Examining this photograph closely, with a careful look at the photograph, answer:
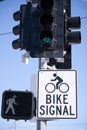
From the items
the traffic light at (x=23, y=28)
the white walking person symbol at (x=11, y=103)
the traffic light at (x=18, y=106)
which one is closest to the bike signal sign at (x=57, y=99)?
the traffic light at (x=18, y=106)

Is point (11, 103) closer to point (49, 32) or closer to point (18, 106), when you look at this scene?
point (18, 106)

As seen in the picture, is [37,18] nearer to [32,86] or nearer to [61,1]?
[61,1]

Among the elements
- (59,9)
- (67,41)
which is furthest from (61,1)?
(67,41)

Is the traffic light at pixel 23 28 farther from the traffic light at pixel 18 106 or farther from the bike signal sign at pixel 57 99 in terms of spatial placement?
the traffic light at pixel 18 106

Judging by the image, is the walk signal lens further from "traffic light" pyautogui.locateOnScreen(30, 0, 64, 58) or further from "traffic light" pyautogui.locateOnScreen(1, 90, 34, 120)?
"traffic light" pyautogui.locateOnScreen(1, 90, 34, 120)

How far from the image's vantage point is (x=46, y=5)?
6184 millimetres

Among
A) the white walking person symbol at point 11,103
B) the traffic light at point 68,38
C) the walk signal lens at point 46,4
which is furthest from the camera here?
the traffic light at point 68,38

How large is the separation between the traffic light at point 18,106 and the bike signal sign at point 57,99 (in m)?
0.11

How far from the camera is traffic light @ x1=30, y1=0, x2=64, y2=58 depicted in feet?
20.1

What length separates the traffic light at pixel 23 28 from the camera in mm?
6406

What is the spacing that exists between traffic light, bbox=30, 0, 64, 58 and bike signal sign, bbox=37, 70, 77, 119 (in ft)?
1.09

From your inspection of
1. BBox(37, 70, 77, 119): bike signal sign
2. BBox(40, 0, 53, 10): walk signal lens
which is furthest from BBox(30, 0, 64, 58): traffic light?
BBox(37, 70, 77, 119): bike signal sign

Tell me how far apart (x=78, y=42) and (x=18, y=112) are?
1.23m

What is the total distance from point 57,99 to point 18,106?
19.5 inches
